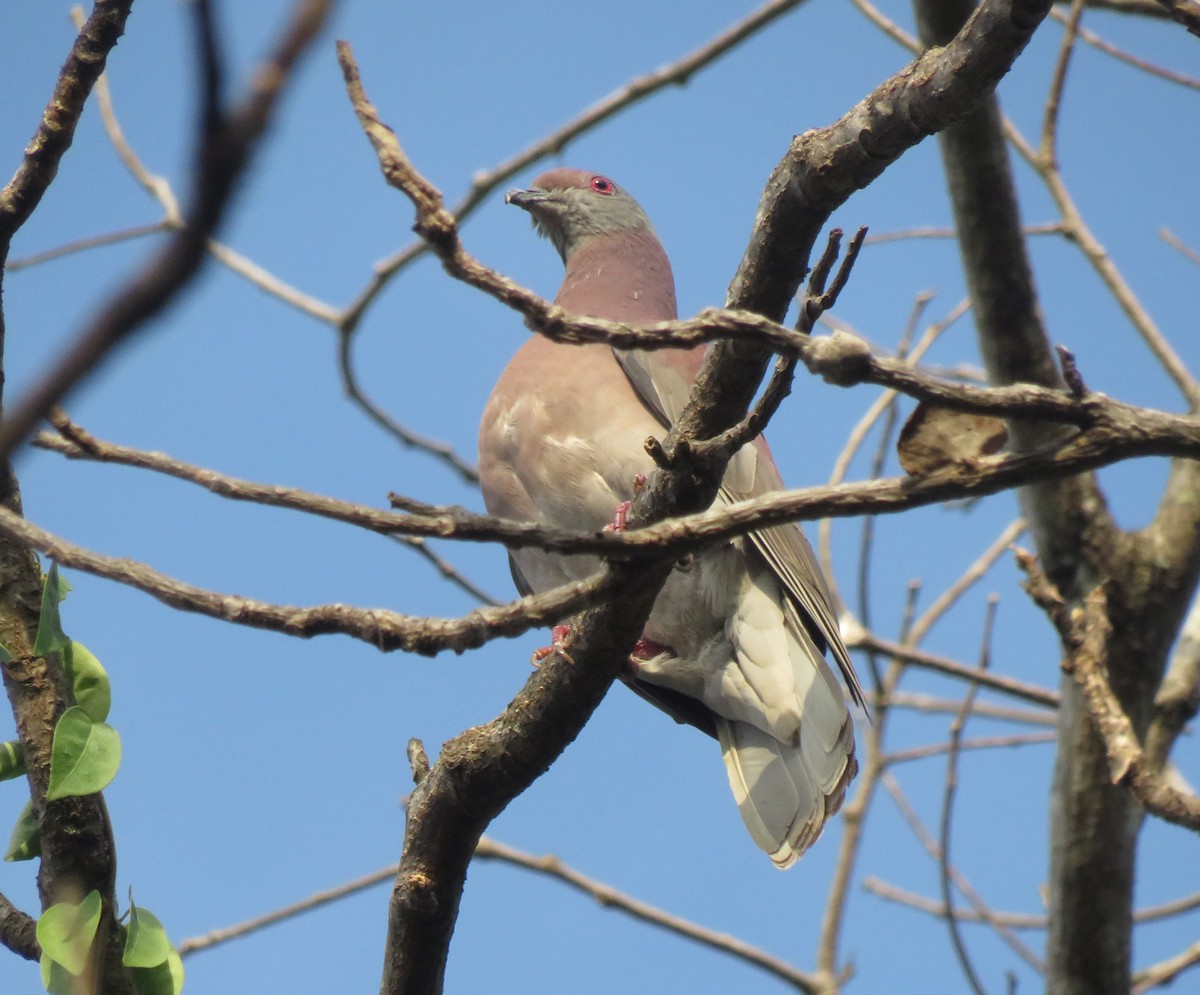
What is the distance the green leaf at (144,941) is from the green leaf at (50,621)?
1.60ft

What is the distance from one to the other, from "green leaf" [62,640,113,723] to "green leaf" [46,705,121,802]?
2.3 inches

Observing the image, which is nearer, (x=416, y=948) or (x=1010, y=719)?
(x=416, y=948)

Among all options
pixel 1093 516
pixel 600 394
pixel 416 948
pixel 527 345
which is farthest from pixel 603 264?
pixel 416 948

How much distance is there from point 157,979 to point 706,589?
2242 mm

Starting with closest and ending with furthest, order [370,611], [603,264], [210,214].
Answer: [210,214], [370,611], [603,264]

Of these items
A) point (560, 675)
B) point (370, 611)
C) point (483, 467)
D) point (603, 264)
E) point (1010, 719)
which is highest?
point (603, 264)

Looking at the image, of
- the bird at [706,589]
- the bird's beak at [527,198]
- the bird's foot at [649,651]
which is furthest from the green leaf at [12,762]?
the bird's beak at [527,198]

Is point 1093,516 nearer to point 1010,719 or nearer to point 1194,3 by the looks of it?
point 1010,719

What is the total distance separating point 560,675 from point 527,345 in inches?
85.7

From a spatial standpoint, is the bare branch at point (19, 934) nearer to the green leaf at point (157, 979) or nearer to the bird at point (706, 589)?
the green leaf at point (157, 979)

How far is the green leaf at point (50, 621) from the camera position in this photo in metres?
2.26

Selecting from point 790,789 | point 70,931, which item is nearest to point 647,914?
point 790,789

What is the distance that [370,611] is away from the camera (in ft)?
6.29

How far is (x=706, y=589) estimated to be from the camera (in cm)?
426
